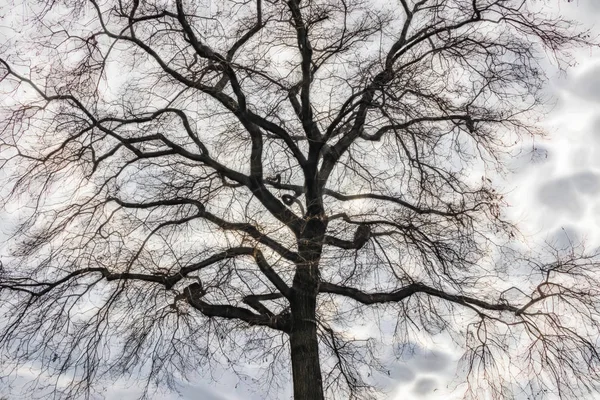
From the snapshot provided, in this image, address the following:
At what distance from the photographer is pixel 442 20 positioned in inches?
398

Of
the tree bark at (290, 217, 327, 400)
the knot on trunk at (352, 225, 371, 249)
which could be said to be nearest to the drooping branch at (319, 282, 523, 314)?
the tree bark at (290, 217, 327, 400)

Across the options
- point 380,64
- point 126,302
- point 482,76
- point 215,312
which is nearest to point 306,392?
point 215,312

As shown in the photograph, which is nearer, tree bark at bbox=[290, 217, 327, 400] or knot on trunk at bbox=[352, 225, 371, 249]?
tree bark at bbox=[290, 217, 327, 400]

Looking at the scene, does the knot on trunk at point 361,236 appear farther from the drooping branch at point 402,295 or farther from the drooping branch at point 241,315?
the drooping branch at point 241,315

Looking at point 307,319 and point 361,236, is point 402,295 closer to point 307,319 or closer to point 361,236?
point 361,236

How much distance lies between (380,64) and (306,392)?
443cm

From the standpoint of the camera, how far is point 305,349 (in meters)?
9.46

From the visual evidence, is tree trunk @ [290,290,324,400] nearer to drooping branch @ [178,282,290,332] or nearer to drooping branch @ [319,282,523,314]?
drooping branch @ [178,282,290,332]

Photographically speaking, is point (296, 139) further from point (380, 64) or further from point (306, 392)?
point (306, 392)

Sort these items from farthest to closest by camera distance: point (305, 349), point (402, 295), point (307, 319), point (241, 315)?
point (402, 295), point (241, 315), point (307, 319), point (305, 349)

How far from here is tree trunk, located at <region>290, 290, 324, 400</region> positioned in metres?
9.22

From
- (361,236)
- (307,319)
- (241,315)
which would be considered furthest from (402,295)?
(241,315)

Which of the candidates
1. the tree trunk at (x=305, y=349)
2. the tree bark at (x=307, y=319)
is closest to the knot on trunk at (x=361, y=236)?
the tree bark at (x=307, y=319)

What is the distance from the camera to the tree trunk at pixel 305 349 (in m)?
9.22
